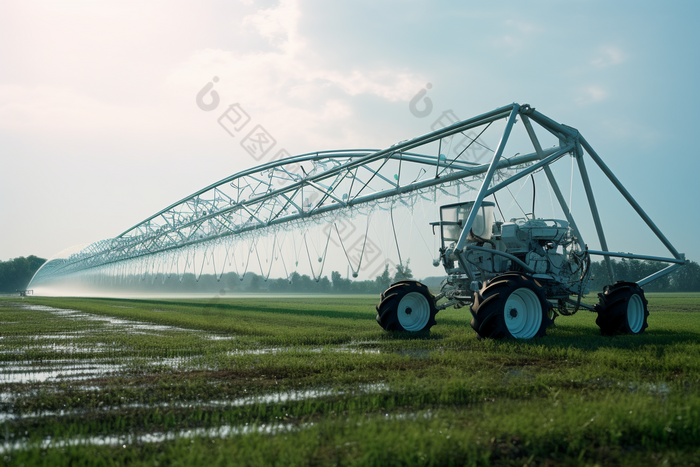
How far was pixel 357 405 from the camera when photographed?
18.0ft

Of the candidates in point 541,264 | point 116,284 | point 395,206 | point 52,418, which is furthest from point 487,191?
point 116,284

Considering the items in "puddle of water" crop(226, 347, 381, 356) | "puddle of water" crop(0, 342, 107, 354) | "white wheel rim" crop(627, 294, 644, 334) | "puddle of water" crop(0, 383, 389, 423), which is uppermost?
"white wheel rim" crop(627, 294, 644, 334)

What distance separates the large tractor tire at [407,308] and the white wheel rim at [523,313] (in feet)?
7.67

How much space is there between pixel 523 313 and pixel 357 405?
6.74 m

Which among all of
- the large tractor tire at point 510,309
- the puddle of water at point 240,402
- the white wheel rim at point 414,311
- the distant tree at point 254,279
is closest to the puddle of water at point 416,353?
the large tractor tire at point 510,309

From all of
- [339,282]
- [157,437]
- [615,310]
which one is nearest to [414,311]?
[615,310]

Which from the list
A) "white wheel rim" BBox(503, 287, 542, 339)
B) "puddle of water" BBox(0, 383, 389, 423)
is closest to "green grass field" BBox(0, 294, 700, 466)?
"puddle of water" BBox(0, 383, 389, 423)

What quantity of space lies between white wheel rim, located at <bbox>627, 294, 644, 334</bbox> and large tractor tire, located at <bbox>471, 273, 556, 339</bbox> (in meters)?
3.77

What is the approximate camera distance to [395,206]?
2412cm

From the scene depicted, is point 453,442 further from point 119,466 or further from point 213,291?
point 213,291

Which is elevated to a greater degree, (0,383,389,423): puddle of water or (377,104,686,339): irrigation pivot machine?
(377,104,686,339): irrigation pivot machine

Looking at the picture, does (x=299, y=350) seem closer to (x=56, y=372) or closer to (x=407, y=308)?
(x=407, y=308)

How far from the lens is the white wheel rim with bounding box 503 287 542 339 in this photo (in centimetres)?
1095

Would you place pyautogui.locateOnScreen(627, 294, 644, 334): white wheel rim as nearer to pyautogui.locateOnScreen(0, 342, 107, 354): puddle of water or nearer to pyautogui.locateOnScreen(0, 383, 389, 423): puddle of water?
pyautogui.locateOnScreen(0, 383, 389, 423): puddle of water
